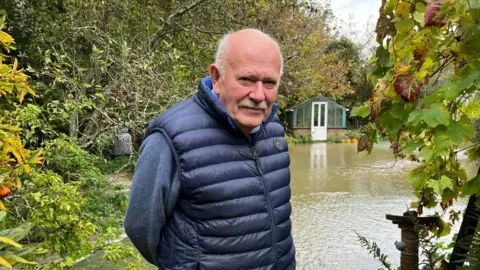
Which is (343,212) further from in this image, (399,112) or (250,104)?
(250,104)

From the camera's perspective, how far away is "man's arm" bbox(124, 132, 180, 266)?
1.39 metres

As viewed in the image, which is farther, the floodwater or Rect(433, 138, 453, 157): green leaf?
the floodwater

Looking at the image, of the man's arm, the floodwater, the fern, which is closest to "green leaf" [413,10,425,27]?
the fern

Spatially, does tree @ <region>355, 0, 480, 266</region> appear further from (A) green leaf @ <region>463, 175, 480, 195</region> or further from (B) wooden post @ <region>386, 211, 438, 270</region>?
(B) wooden post @ <region>386, 211, 438, 270</region>

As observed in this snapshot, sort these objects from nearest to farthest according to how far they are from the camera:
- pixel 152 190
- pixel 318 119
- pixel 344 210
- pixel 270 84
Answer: pixel 152 190 < pixel 270 84 < pixel 344 210 < pixel 318 119

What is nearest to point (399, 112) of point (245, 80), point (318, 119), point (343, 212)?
point (245, 80)

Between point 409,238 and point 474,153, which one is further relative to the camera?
point 409,238

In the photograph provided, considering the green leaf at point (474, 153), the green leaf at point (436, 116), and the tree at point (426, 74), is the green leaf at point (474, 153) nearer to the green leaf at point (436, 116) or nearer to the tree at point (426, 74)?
the tree at point (426, 74)

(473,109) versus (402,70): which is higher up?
(402,70)

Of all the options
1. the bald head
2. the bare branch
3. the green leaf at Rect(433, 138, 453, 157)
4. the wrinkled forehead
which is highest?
the bare branch

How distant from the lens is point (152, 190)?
1.38 meters

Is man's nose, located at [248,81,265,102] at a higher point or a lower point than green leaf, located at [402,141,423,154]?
higher

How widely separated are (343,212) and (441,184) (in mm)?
4328

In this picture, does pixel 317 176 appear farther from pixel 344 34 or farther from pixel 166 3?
pixel 344 34
